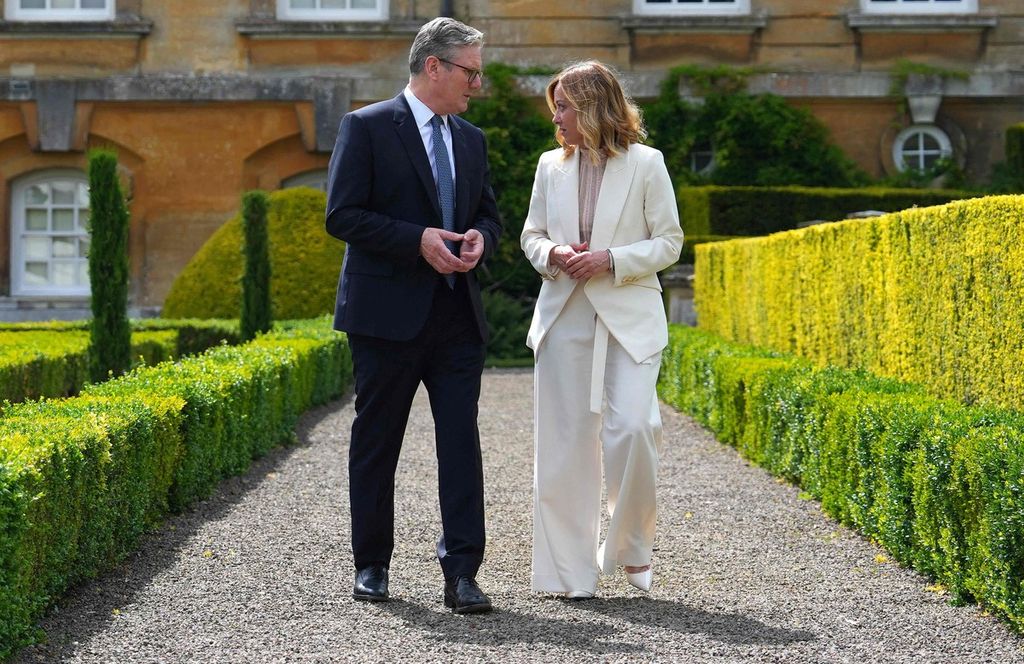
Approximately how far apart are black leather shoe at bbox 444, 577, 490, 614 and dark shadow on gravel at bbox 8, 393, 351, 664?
1.07 metres

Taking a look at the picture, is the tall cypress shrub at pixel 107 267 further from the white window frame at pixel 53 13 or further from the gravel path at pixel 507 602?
the white window frame at pixel 53 13

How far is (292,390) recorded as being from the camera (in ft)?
30.9

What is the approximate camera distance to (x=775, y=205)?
16.3 metres

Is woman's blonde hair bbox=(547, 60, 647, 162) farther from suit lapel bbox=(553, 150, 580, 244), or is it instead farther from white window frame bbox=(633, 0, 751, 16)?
white window frame bbox=(633, 0, 751, 16)

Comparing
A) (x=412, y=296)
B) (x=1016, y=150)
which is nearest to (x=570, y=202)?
(x=412, y=296)

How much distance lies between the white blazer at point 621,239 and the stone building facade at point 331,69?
12884mm

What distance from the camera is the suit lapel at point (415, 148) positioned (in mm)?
4723

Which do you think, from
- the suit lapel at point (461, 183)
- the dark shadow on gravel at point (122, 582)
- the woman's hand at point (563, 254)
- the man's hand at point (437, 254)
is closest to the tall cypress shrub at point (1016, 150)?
the dark shadow on gravel at point (122, 582)

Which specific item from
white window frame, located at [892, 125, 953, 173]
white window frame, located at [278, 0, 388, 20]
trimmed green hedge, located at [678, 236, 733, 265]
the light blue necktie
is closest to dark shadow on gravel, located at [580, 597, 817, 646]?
the light blue necktie

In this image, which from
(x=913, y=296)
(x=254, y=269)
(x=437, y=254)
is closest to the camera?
(x=437, y=254)

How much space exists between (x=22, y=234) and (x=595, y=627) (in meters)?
15.7

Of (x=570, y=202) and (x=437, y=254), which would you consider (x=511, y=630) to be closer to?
(x=437, y=254)

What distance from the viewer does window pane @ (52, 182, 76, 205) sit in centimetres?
1852

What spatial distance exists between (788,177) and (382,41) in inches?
209
